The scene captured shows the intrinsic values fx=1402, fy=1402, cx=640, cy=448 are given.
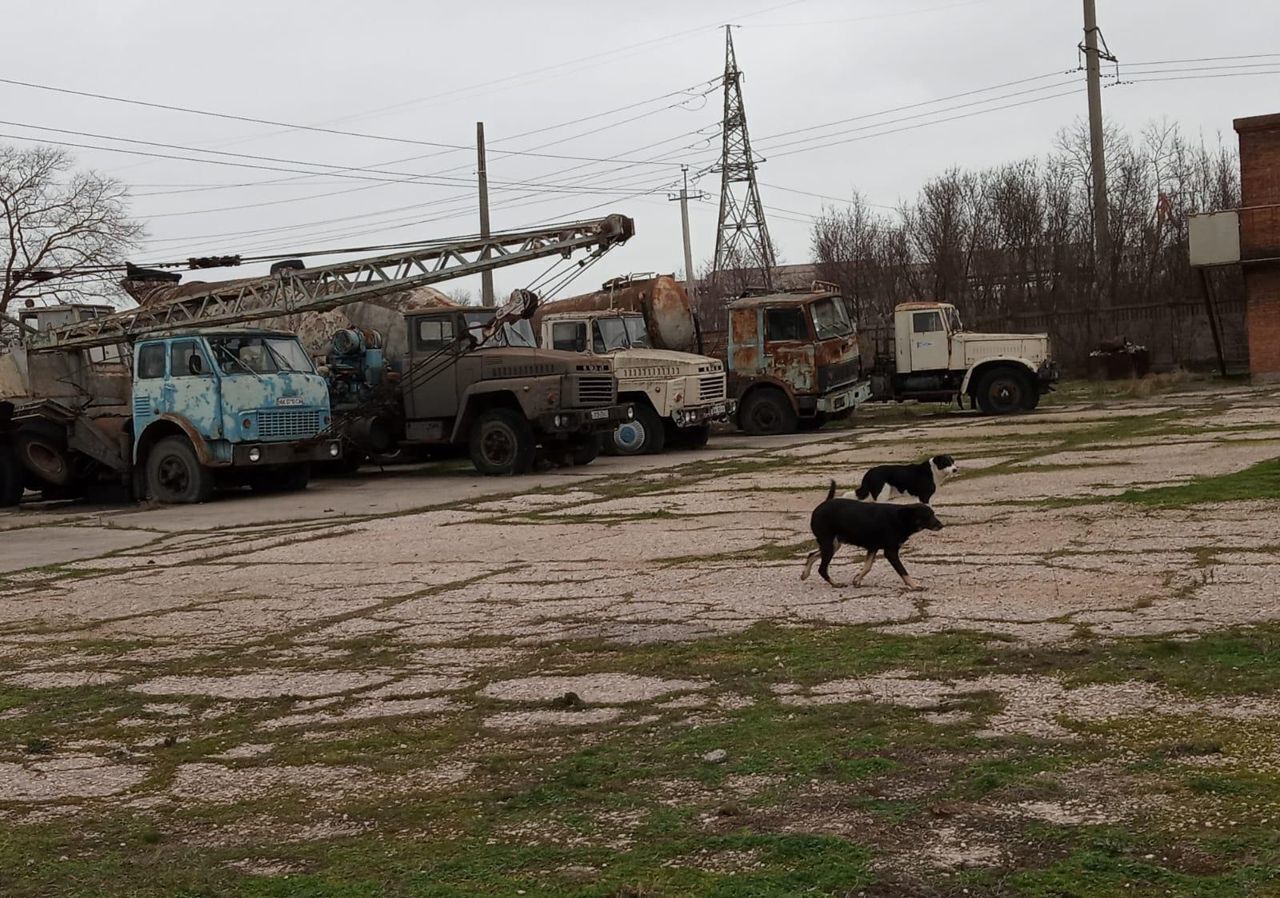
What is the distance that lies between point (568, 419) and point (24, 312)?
431 inches

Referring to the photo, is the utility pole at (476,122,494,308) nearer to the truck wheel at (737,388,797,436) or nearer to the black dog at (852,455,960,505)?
the truck wheel at (737,388,797,436)

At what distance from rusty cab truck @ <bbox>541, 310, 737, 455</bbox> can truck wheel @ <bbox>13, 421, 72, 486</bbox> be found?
7223 mm

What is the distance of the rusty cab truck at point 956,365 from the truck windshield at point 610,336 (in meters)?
6.33

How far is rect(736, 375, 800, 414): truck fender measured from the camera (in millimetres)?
24109

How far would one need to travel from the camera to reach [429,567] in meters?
10.5

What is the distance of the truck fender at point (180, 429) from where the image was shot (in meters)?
17.9

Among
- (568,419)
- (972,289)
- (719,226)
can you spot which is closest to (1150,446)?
(568,419)

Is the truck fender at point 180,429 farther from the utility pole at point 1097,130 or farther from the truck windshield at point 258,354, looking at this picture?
the utility pole at point 1097,130

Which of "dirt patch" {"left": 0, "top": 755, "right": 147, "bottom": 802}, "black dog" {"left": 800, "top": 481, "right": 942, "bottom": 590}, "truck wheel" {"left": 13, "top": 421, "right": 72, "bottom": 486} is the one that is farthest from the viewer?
"truck wheel" {"left": 13, "top": 421, "right": 72, "bottom": 486}

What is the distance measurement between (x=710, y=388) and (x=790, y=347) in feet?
8.94

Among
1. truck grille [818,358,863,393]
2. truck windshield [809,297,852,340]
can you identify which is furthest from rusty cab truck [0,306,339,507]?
truck windshield [809,297,852,340]

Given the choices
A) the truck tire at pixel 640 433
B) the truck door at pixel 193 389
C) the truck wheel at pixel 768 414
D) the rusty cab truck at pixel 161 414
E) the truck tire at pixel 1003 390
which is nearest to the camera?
the truck door at pixel 193 389

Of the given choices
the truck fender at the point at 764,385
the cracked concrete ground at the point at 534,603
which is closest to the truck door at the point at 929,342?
the truck fender at the point at 764,385

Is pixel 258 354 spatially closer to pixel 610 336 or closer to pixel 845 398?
pixel 610 336
